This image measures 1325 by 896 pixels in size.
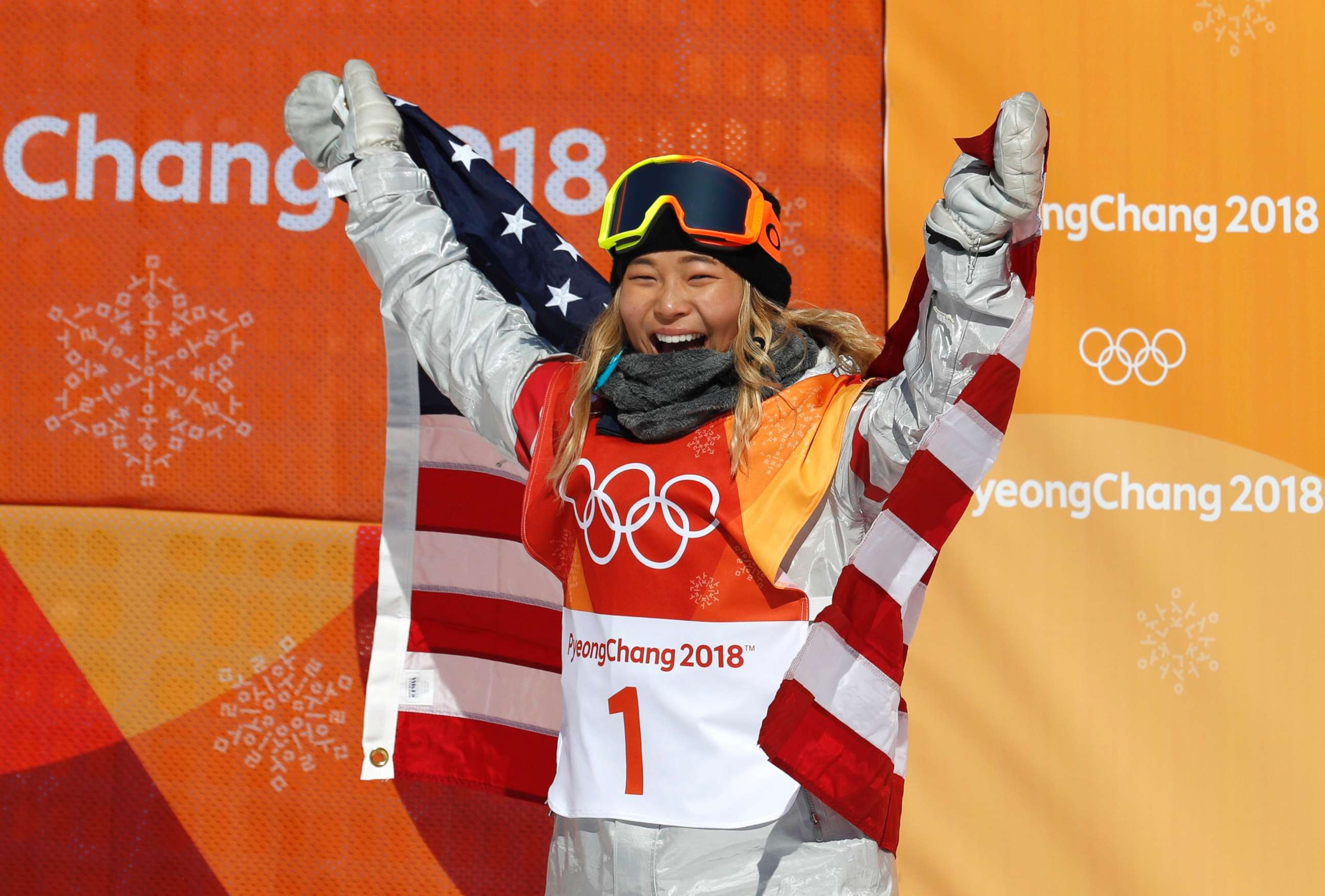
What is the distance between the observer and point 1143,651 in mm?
2670

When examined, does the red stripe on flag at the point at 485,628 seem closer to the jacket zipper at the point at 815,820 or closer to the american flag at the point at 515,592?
the american flag at the point at 515,592

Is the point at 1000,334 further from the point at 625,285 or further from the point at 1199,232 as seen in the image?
the point at 1199,232

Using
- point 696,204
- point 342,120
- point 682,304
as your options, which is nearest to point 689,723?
point 682,304

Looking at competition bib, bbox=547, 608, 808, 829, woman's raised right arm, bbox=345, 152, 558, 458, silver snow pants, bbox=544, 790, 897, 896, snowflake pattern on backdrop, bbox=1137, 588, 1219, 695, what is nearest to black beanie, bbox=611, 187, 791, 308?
woman's raised right arm, bbox=345, 152, 558, 458

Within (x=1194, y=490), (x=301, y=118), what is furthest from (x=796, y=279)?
(x=301, y=118)

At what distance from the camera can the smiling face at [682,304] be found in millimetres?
1756

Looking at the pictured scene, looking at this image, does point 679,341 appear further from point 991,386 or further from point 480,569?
point 480,569

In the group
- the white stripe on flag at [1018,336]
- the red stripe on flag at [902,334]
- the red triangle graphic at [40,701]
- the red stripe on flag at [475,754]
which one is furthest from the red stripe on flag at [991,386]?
the red triangle graphic at [40,701]

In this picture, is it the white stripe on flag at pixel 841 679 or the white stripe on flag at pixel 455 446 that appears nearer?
the white stripe on flag at pixel 841 679

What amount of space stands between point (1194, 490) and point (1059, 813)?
730mm

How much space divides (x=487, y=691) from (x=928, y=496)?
3.83ft

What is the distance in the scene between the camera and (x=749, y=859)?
1.63 meters

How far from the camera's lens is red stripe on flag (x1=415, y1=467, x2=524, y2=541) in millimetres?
2510

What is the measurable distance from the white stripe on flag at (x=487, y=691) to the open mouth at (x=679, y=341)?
0.88 meters
